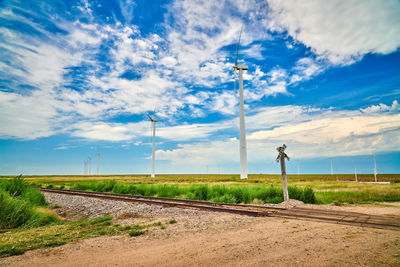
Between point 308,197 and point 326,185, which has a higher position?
point 308,197

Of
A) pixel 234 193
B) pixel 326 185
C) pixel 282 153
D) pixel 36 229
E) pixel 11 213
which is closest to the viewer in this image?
pixel 36 229

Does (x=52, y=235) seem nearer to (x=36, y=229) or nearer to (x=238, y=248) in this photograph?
(x=36, y=229)

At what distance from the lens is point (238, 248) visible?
6047 millimetres

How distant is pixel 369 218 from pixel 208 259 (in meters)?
7.11

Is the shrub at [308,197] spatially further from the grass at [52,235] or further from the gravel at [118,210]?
the grass at [52,235]

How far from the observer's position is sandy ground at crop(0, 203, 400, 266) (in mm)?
5176

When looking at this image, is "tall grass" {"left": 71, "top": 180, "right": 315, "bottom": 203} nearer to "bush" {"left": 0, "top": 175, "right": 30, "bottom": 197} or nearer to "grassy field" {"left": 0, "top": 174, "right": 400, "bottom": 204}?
"grassy field" {"left": 0, "top": 174, "right": 400, "bottom": 204}

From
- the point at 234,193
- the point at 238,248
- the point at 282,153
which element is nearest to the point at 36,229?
the point at 238,248

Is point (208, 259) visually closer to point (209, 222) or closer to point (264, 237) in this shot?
point (264, 237)

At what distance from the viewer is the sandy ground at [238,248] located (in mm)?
5176

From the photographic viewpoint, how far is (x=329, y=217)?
30.6ft

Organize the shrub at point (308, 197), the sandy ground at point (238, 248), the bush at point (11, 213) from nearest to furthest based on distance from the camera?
the sandy ground at point (238, 248) → the bush at point (11, 213) → the shrub at point (308, 197)

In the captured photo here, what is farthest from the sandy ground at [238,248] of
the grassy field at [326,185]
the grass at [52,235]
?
the grassy field at [326,185]

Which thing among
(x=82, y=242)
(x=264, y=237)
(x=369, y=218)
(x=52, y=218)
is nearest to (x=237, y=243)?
(x=264, y=237)
